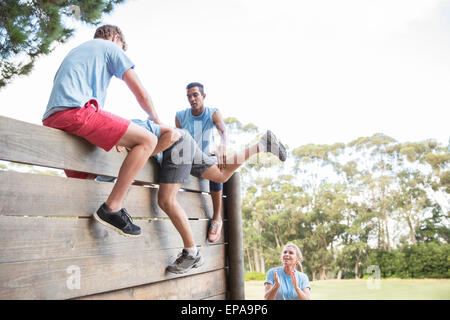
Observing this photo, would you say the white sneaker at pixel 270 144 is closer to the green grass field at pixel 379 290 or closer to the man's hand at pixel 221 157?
the man's hand at pixel 221 157

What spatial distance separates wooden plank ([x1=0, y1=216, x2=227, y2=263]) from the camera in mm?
1209

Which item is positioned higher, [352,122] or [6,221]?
[352,122]

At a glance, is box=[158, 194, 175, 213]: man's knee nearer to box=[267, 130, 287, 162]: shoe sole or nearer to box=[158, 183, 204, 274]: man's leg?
box=[158, 183, 204, 274]: man's leg

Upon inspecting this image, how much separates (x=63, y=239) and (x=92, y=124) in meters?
0.43

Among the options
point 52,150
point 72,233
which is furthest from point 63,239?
point 52,150

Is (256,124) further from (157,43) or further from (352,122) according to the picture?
(157,43)

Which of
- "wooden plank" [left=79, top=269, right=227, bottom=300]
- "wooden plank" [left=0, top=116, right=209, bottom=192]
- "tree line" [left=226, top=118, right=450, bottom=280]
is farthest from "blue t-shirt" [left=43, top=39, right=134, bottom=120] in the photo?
"tree line" [left=226, top=118, right=450, bottom=280]

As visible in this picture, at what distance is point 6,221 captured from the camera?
47.3 inches

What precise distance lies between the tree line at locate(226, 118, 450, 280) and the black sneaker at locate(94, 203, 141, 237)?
40.6 ft

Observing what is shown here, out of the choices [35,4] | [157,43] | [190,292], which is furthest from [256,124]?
[190,292]

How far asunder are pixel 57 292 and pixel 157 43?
1673 cm

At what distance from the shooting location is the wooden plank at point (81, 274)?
1.20 meters

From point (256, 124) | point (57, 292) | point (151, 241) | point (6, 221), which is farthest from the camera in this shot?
point (256, 124)

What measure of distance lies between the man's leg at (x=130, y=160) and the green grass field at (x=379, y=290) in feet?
38.3
